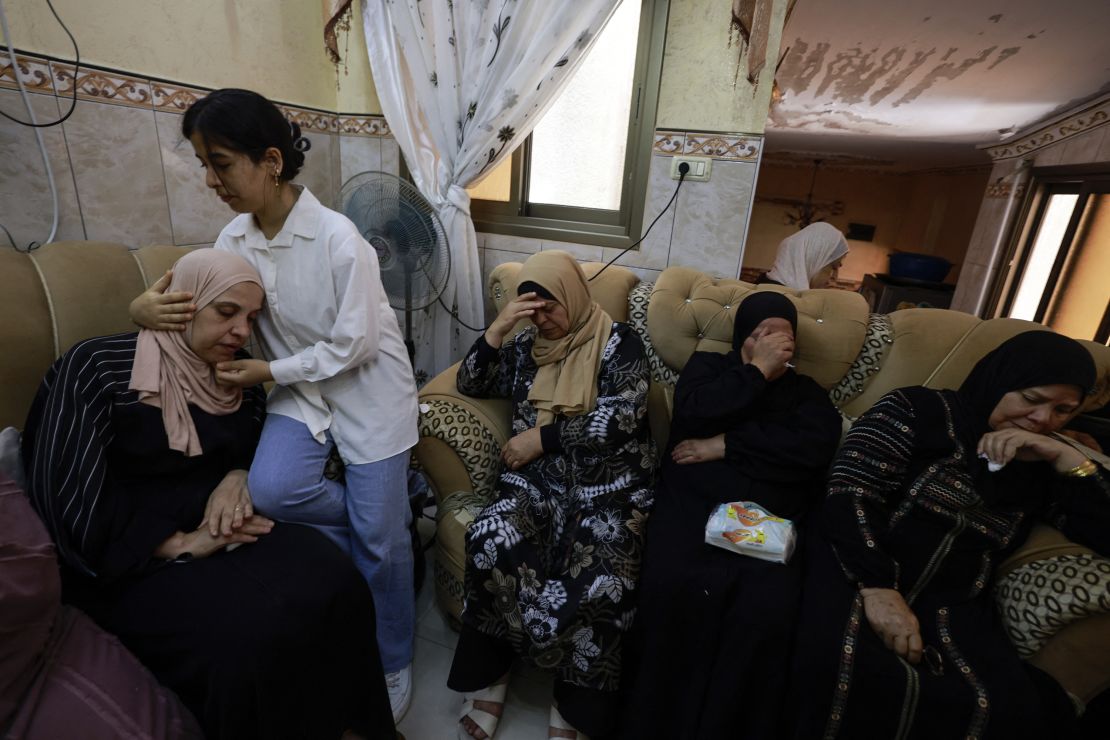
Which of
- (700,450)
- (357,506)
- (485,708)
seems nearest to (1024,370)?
(700,450)

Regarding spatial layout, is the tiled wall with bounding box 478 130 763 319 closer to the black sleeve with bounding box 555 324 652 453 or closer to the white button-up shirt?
the black sleeve with bounding box 555 324 652 453

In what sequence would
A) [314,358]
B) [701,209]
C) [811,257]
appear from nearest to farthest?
[314,358]
[701,209]
[811,257]

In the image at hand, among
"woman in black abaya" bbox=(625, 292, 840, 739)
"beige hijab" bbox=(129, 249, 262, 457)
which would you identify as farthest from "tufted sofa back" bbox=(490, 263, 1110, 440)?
"beige hijab" bbox=(129, 249, 262, 457)

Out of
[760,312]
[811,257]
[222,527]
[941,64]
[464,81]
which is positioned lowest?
[222,527]

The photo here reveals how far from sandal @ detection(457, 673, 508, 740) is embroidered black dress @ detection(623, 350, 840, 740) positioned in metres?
0.34

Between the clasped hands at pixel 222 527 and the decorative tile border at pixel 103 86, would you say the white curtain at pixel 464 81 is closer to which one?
the decorative tile border at pixel 103 86

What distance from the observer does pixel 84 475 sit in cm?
99

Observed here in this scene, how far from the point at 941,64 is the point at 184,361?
13.6 feet

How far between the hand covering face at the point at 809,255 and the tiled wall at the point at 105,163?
254 centimetres

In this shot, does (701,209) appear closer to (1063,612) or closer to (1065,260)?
(1063,612)

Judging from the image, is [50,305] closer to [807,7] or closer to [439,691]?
[439,691]

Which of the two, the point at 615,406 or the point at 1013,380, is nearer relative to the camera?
the point at 1013,380

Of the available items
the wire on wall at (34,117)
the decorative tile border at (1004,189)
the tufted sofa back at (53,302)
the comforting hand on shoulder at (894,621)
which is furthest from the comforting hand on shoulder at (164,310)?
the decorative tile border at (1004,189)

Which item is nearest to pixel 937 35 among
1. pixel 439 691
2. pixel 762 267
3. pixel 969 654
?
pixel 969 654
